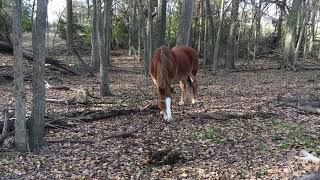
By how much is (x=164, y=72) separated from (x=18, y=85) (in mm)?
3628

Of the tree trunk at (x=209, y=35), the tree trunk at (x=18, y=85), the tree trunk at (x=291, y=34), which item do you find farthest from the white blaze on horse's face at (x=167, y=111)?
the tree trunk at (x=291, y=34)

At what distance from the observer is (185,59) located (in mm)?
11062

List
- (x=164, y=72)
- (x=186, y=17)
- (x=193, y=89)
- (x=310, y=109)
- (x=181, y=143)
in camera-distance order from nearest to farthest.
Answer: (x=181, y=143), (x=164, y=72), (x=310, y=109), (x=193, y=89), (x=186, y=17)

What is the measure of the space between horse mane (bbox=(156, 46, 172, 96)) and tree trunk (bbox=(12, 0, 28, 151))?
3380mm

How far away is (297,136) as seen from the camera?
8.05m

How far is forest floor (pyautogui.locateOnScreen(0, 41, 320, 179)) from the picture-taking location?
6336mm

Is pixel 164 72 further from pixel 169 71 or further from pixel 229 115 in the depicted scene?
pixel 229 115

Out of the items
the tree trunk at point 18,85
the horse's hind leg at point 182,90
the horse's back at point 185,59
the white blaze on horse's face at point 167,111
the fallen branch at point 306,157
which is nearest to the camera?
the tree trunk at point 18,85

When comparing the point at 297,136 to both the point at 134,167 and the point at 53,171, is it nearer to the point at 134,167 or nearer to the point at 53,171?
the point at 134,167

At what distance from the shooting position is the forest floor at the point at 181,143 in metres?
6.34

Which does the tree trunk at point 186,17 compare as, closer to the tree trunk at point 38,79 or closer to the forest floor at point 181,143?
the forest floor at point 181,143

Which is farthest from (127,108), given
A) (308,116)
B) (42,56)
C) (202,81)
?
(202,81)

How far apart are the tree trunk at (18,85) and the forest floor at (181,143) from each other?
277 mm

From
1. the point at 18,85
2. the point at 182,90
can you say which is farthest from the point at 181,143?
the point at 182,90
